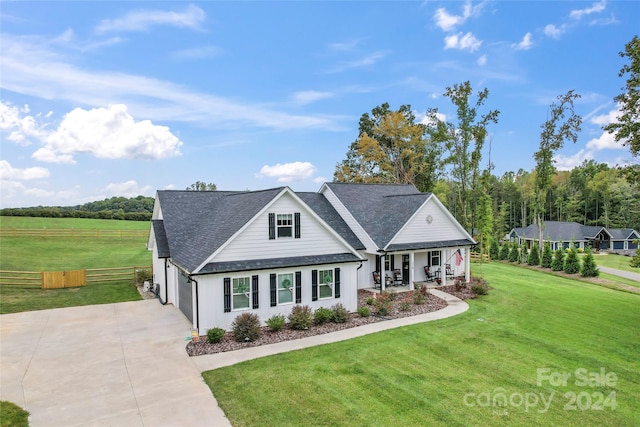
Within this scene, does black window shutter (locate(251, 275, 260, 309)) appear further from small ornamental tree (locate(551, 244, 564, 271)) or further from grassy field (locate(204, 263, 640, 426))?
small ornamental tree (locate(551, 244, 564, 271))

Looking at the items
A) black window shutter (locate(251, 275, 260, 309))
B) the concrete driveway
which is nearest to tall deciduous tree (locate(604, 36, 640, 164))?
black window shutter (locate(251, 275, 260, 309))

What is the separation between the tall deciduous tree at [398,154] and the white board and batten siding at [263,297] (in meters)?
30.7

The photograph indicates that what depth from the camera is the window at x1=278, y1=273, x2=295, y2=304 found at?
47.6ft

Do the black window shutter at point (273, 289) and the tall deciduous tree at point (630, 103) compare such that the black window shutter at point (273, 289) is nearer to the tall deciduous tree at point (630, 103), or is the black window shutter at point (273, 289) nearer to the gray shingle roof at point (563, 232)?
the tall deciduous tree at point (630, 103)

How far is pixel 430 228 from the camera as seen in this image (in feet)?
70.8

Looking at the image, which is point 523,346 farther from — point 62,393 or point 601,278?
point 601,278

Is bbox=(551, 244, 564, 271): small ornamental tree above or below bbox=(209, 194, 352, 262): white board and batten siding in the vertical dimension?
below

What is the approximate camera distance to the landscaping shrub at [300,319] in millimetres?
13766

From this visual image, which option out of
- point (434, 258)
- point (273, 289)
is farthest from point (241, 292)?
point (434, 258)

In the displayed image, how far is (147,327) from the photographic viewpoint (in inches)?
566

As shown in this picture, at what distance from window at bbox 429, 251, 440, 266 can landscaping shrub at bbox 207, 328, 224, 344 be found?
15.0 metres

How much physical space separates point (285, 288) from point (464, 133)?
3007 cm

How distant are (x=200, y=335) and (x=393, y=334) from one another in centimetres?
696

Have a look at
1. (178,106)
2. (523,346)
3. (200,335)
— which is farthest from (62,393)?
(178,106)
